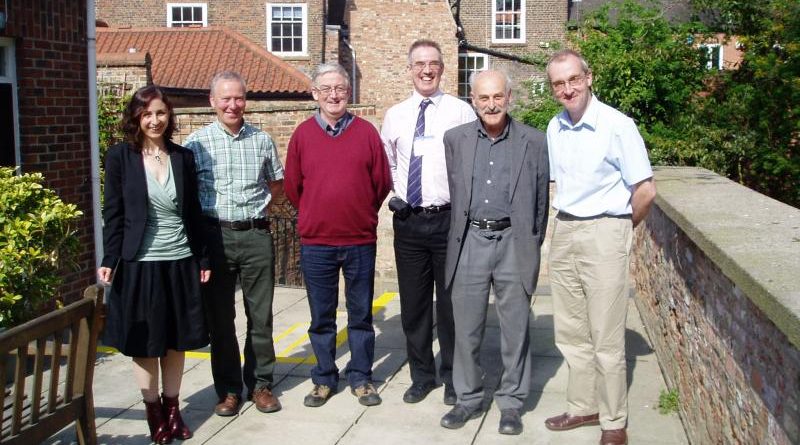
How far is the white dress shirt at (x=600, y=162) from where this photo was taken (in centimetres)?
479

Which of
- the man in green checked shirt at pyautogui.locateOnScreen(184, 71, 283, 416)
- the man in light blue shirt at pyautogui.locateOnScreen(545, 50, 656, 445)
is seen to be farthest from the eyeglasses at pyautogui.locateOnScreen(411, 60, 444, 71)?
the man in green checked shirt at pyautogui.locateOnScreen(184, 71, 283, 416)

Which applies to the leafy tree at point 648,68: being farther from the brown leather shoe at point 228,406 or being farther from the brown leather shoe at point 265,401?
the brown leather shoe at point 228,406

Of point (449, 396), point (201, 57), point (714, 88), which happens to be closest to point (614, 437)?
point (449, 396)

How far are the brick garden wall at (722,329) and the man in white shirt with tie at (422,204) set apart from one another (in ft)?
4.61

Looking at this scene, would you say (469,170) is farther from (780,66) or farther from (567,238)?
(780,66)

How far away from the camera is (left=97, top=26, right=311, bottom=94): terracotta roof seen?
25.3 meters

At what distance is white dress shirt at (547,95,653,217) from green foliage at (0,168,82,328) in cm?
292

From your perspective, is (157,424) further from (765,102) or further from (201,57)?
(201,57)

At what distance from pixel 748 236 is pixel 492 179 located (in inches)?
56.0

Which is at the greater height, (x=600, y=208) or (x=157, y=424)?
(x=600, y=208)

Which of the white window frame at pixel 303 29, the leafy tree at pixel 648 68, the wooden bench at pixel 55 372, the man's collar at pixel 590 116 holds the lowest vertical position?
the wooden bench at pixel 55 372

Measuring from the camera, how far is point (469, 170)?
17.0 ft

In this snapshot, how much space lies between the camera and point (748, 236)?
4332mm

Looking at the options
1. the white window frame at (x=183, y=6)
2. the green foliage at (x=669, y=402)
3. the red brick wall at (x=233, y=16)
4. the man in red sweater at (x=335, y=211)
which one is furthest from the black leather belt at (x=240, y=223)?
the white window frame at (x=183, y=6)
